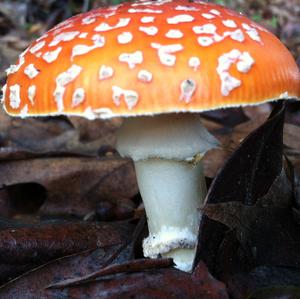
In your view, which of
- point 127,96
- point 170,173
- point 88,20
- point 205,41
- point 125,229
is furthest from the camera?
point 125,229

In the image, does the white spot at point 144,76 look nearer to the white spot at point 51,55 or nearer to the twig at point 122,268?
the white spot at point 51,55

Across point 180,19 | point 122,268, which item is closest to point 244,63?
point 180,19

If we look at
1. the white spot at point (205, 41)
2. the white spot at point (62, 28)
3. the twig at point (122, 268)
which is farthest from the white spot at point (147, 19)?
the twig at point (122, 268)

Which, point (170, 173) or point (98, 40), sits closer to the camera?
point (98, 40)

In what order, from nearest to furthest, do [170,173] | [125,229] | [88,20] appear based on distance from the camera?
[88,20] → [170,173] → [125,229]

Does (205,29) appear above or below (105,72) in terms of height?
above

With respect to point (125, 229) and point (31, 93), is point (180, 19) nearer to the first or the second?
point (31, 93)

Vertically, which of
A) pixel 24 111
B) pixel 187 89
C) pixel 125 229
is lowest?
pixel 125 229
